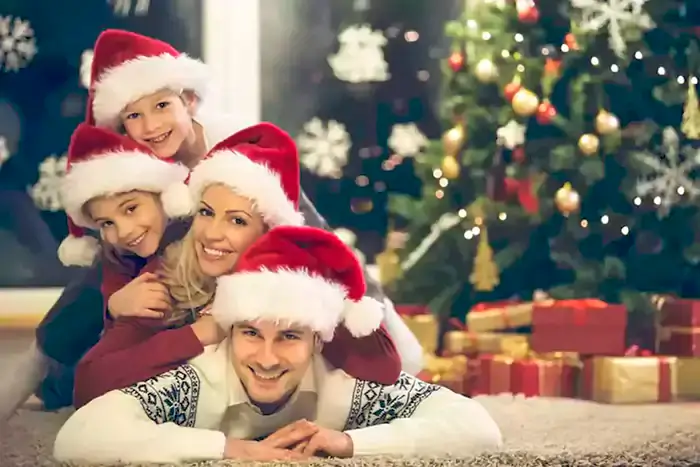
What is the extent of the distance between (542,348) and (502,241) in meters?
0.31

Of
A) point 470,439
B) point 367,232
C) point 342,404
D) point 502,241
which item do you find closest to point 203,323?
point 342,404

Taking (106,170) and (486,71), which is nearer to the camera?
(106,170)

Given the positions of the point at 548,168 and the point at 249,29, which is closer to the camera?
the point at 249,29

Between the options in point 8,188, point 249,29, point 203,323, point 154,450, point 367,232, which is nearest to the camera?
point 154,450

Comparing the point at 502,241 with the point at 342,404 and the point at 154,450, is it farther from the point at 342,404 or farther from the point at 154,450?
the point at 154,450

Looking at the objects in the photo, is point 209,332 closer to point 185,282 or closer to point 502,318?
point 185,282

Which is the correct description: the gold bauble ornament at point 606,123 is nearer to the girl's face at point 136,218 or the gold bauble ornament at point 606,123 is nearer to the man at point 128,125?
the man at point 128,125

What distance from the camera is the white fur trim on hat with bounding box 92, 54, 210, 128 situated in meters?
1.67

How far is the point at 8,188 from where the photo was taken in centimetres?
193

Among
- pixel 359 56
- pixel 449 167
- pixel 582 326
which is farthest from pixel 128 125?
pixel 582 326

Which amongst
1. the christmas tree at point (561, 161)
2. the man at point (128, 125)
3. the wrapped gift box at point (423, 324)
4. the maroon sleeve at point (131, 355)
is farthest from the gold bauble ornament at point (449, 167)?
the maroon sleeve at point (131, 355)

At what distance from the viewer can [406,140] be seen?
2.32 meters

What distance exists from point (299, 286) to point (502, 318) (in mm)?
919

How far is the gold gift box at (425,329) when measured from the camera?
2221mm
